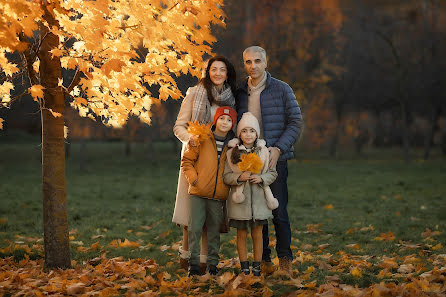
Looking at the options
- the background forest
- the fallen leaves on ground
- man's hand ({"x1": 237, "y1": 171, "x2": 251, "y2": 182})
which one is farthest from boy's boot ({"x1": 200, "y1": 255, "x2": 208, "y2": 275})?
the background forest

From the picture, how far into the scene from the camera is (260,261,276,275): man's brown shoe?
4871mm

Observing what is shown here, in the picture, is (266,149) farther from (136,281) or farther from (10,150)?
(10,150)

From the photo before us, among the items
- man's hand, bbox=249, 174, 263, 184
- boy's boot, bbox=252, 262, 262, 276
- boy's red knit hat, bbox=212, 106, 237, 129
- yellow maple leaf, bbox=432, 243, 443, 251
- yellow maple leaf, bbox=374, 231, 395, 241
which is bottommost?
yellow maple leaf, bbox=374, 231, 395, 241

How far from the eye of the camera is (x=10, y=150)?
98.4 feet

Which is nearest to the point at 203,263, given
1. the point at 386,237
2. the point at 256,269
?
the point at 256,269

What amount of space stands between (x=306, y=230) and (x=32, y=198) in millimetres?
7086

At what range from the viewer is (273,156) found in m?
4.55

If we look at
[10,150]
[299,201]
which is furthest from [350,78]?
[10,150]

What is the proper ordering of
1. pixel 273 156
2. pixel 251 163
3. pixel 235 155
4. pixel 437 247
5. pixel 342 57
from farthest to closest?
pixel 342 57
pixel 437 247
pixel 273 156
pixel 235 155
pixel 251 163

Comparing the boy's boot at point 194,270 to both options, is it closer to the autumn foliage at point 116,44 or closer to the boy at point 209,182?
the boy at point 209,182

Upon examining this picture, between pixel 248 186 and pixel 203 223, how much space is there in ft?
1.96

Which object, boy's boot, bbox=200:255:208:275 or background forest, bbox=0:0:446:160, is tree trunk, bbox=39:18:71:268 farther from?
background forest, bbox=0:0:446:160

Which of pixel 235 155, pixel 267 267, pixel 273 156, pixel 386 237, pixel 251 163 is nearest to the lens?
pixel 251 163

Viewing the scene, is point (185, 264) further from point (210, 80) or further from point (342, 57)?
point (342, 57)
